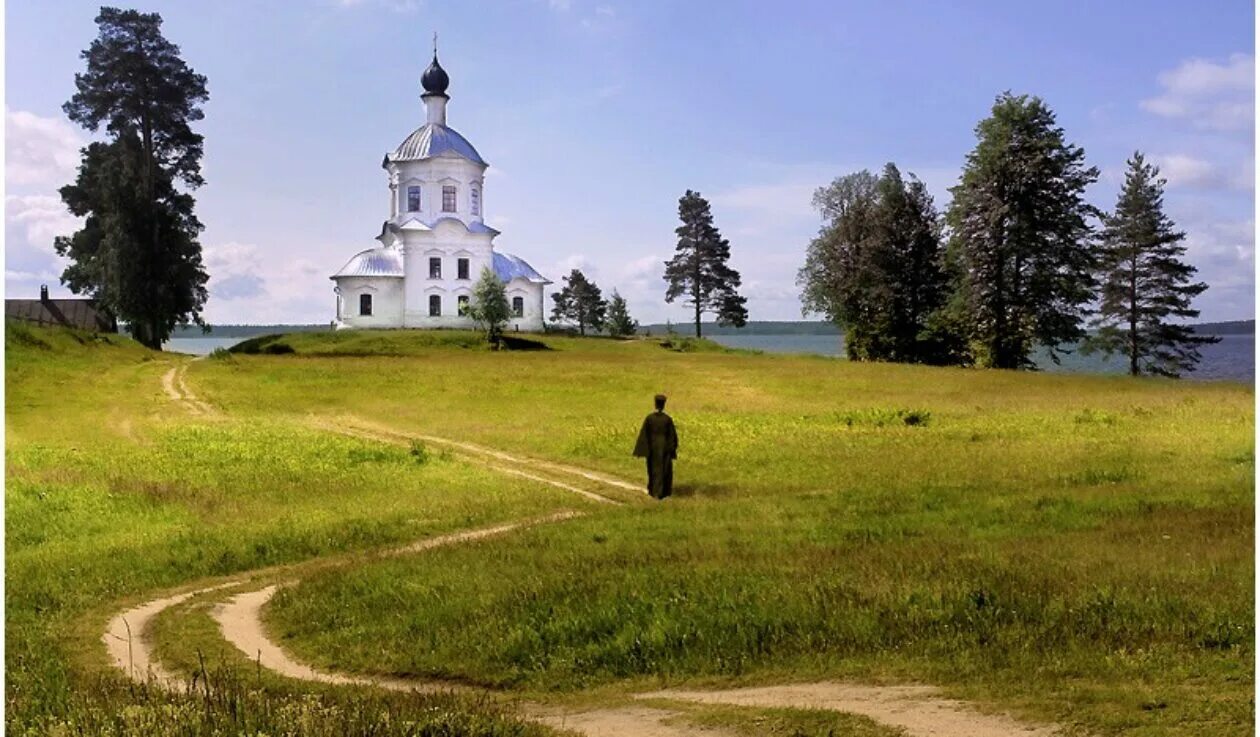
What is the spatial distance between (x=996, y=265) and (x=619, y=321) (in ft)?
18.3

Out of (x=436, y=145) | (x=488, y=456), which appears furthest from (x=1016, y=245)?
(x=436, y=145)

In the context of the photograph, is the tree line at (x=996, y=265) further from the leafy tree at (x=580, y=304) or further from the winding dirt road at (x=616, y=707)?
the winding dirt road at (x=616, y=707)

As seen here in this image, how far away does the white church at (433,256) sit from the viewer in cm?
2038

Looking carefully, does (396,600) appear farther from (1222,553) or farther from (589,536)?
(1222,553)

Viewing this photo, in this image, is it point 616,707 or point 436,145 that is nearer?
point 616,707

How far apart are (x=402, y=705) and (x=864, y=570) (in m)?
3.99

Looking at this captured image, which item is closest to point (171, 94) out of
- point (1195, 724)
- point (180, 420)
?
point (180, 420)

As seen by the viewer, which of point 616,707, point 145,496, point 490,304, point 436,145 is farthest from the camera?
point 490,304

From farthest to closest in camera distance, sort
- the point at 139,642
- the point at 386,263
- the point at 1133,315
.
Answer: the point at 386,263 < the point at 1133,315 < the point at 139,642

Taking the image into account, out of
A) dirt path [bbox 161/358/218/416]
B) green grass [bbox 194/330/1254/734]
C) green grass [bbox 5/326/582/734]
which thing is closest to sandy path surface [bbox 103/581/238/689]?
green grass [bbox 5/326/582/734]

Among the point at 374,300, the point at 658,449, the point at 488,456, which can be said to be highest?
the point at 374,300

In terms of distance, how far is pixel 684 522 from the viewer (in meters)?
10.5

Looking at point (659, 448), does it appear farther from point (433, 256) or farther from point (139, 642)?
point (433, 256)

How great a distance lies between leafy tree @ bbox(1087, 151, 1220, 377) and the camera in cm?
1315
